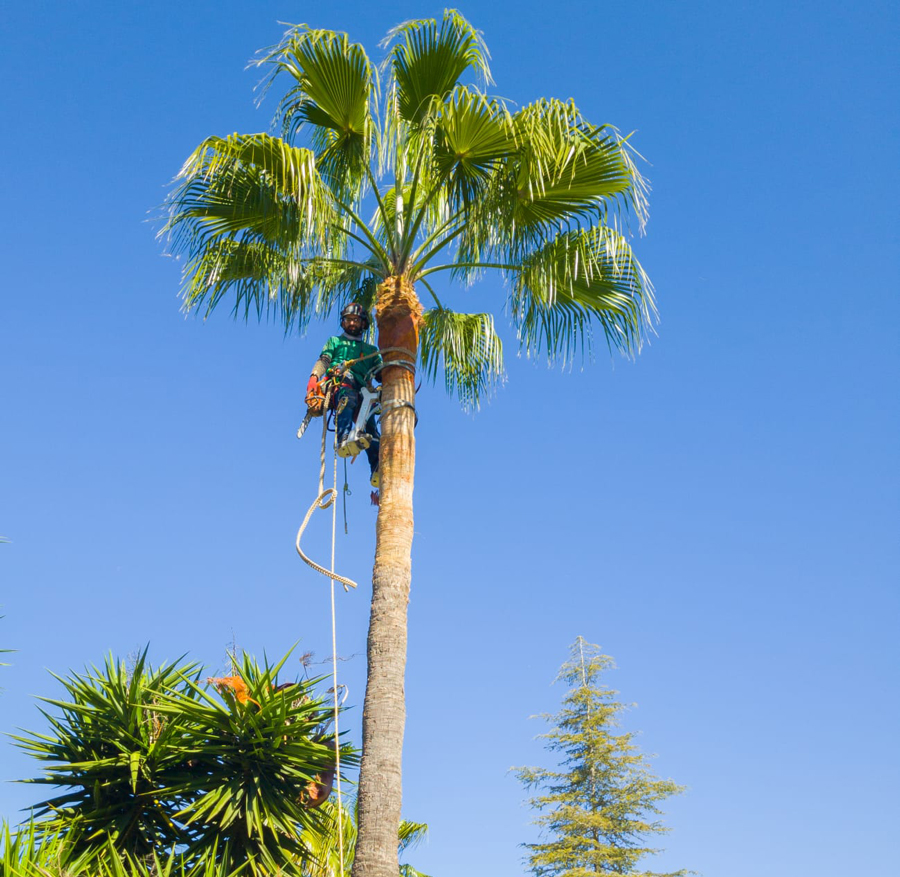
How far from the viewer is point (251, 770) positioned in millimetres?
8250

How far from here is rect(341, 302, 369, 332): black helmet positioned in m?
9.80

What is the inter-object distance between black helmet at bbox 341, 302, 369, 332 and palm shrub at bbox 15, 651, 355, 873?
328cm

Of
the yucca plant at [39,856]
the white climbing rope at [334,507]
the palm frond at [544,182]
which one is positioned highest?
the palm frond at [544,182]

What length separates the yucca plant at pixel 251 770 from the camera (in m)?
8.06

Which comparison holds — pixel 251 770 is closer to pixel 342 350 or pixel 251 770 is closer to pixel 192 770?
pixel 192 770

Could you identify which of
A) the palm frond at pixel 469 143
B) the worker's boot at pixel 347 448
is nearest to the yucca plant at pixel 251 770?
the worker's boot at pixel 347 448

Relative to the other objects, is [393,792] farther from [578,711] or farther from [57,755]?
[578,711]

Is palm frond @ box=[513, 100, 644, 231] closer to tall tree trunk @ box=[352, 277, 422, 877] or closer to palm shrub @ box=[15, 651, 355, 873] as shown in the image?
tall tree trunk @ box=[352, 277, 422, 877]

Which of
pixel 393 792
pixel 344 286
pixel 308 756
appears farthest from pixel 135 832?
pixel 344 286

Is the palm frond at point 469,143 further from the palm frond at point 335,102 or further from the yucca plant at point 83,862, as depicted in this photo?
the yucca plant at point 83,862

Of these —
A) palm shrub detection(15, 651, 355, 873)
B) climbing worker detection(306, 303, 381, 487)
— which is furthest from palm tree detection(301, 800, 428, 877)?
climbing worker detection(306, 303, 381, 487)

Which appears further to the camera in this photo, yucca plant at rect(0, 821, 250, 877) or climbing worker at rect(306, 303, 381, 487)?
climbing worker at rect(306, 303, 381, 487)

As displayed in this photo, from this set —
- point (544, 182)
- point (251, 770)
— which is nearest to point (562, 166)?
point (544, 182)

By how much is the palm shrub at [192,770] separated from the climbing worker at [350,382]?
2.05 meters
